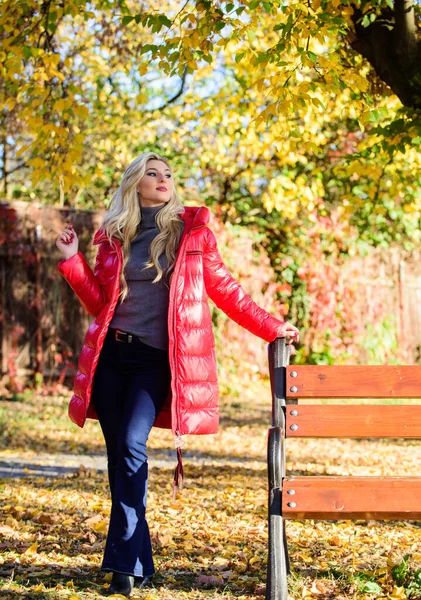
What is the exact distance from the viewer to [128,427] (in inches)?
136

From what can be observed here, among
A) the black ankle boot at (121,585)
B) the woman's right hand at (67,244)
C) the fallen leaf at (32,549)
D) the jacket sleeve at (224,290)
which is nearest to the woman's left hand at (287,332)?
the jacket sleeve at (224,290)

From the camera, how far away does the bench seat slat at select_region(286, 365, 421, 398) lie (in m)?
3.35

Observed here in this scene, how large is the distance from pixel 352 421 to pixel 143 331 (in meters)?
0.99

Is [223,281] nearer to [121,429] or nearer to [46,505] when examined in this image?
[121,429]

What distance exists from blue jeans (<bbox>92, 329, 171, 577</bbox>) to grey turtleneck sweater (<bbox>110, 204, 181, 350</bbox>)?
5 centimetres

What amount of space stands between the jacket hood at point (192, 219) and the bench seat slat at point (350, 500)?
50.0 inches

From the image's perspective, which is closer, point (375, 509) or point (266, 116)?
point (375, 509)

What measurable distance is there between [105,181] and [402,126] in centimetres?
967

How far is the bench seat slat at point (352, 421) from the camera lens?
3342 mm

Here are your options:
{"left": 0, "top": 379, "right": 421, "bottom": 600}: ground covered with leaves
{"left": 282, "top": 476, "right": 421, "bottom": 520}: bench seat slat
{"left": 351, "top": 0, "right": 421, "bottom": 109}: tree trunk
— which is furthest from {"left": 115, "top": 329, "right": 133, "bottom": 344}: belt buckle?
{"left": 351, "top": 0, "right": 421, "bottom": 109}: tree trunk

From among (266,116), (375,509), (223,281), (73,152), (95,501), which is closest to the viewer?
(375,509)

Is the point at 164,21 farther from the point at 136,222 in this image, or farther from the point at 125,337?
the point at 125,337

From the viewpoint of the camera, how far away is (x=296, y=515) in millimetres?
3080

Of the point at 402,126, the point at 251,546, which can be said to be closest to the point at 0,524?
the point at 251,546
